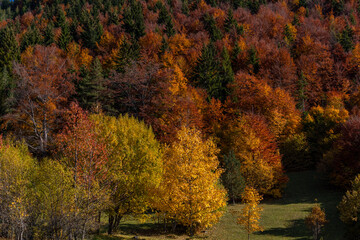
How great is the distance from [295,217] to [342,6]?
9979 centimetres

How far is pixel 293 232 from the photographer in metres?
30.5

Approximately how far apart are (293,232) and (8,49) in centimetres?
7309

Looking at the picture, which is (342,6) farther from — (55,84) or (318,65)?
(55,84)

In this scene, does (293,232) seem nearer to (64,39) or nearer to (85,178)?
(85,178)

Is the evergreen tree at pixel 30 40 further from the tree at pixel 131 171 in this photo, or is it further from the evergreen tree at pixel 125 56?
the tree at pixel 131 171

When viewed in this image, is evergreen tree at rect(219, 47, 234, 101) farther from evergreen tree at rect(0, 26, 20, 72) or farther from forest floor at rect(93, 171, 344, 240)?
evergreen tree at rect(0, 26, 20, 72)

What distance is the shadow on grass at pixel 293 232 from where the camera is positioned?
97.4ft

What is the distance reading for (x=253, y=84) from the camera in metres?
63.2

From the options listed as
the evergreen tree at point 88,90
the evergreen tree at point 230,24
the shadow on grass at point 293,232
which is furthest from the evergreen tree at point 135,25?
the shadow on grass at point 293,232

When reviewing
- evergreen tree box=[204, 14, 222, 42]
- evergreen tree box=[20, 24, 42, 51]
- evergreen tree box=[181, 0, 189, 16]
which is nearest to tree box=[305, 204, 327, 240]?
evergreen tree box=[204, 14, 222, 42]

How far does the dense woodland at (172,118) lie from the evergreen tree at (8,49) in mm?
366

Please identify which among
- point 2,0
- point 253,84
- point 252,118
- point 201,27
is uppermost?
point 2,0

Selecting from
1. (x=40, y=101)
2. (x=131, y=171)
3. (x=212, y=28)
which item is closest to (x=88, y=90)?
(x=40, y=101)

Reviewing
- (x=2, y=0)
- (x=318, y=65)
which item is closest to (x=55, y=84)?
A: (x=318, y=65)
